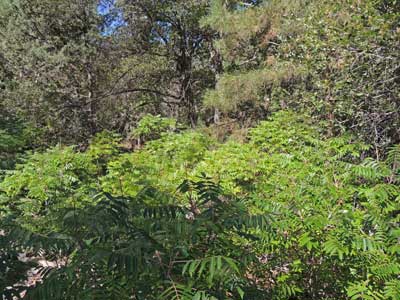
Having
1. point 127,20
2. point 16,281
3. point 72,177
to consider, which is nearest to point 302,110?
point 72,177

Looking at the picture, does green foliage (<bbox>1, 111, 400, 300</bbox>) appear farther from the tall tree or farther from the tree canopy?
the tall tree

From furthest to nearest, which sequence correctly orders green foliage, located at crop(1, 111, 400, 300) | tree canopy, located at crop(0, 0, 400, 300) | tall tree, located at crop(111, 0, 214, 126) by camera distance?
tall tree, located at crop(111, 0, 214, 126) < tree canopy, located at crop(0, 0, 400, 300) < green foliage, located at crop(1, 111, 400, 300)

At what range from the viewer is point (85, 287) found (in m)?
1.65

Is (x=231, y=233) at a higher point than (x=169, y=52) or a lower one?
lower

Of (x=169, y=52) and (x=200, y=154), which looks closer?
(x=200, y=154)

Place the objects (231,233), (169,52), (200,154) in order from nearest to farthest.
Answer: (231,233)
(200,154)
(169,52)

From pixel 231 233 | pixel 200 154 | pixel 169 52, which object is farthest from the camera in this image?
pixel 169 52

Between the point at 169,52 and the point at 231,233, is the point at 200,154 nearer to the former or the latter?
the point at 231,233

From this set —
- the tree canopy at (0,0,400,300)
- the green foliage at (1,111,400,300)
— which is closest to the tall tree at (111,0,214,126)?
the tree canopy at (0,0,400,300)

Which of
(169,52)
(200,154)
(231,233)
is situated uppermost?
(169,52)

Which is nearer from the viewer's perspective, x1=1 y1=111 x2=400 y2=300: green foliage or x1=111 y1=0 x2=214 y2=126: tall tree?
x1=1 y1=111 x2=400 y2=300: green foliage

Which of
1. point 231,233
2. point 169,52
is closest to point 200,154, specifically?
point 231,233

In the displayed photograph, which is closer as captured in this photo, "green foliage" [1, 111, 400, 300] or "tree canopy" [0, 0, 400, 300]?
"green foliage" [1, 111, 400, 300]

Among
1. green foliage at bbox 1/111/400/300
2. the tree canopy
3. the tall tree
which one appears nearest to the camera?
green foliage at bbox 1/111/400/300
